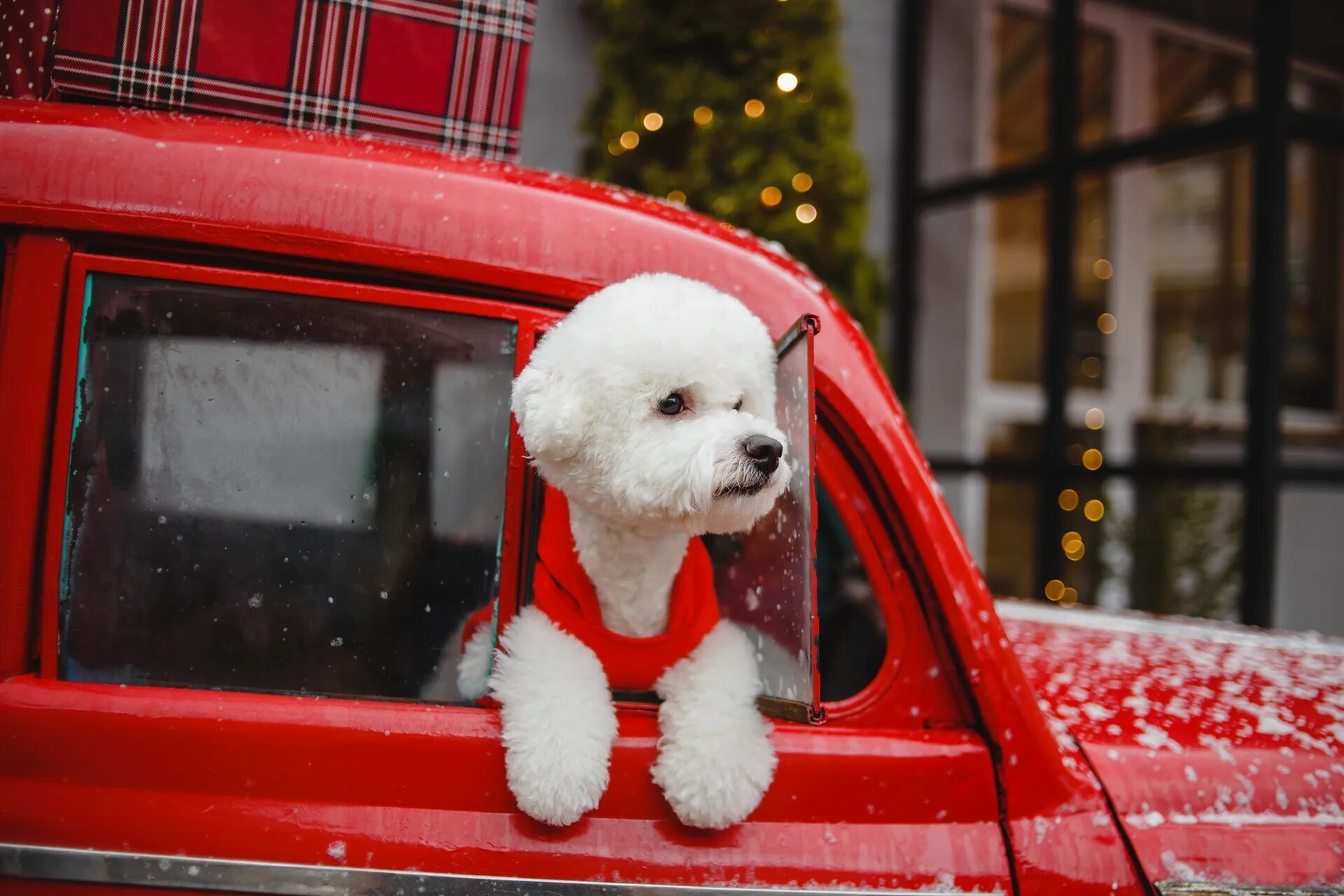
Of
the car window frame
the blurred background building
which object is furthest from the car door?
the blurred background building

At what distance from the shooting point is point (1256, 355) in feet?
12.1

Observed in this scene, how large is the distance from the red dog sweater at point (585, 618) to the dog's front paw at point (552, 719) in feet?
0.07

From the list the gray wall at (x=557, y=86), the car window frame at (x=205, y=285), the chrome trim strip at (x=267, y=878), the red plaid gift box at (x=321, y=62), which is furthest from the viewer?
the gray wall at (x=557, y=86)

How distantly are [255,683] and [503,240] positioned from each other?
28.9 inches

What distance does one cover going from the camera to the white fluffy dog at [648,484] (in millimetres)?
1072

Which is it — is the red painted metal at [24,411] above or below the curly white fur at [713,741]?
above

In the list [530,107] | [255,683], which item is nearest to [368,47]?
[255,683]

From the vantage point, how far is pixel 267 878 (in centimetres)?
105

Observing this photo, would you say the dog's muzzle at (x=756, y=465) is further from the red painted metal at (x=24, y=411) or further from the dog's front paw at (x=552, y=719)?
the red painted metal at (x=24, y=411)

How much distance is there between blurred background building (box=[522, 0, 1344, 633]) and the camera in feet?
12.7

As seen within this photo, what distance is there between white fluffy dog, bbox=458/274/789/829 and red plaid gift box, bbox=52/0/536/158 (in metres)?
0.70

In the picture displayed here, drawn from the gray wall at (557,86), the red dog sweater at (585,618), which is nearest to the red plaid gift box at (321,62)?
the red dog sweater at (585,618)

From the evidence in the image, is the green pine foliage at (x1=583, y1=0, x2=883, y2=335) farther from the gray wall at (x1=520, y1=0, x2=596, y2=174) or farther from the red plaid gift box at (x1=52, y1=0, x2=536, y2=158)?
the red plaid gift box at (x1=52, y1=0, x2=536, y2=158)

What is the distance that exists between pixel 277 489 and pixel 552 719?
519mm
